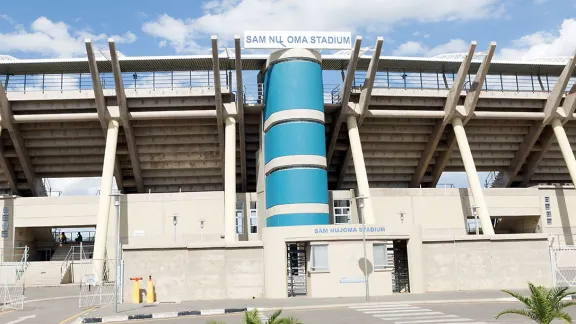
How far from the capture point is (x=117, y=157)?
143ft

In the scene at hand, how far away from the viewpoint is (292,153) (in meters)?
36.3

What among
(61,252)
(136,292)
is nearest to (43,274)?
(61,252)

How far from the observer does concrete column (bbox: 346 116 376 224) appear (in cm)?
3825

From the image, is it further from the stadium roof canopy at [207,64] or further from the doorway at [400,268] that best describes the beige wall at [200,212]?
the doorway at [400,268]

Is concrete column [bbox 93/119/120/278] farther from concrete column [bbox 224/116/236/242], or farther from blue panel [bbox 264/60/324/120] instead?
blue panel [bbox 264/60/324/120]

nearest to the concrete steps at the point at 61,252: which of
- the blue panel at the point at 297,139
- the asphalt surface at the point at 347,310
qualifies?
the asphalt surface at the point at 347,310

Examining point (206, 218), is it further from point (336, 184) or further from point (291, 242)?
point (291, 242)

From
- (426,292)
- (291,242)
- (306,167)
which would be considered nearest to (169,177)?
(306,167)

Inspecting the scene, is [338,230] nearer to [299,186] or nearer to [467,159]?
[299,186]

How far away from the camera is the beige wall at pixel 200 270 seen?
27766mm

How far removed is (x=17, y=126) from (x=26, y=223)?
7.73 m

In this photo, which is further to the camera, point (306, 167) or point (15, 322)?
point (306, 167)

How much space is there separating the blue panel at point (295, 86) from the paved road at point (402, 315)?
17900 millimetres

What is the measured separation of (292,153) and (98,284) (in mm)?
14791
